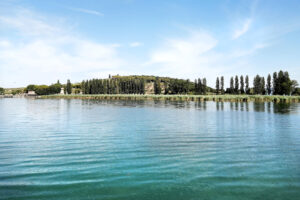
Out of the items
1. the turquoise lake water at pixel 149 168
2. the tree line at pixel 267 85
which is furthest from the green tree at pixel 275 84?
the turquoise lake water at pixel 149 168

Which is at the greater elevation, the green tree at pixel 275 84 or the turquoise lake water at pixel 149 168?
the green tree at pixel 275 84

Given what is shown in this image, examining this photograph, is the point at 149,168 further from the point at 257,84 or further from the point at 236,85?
the point at 236,85

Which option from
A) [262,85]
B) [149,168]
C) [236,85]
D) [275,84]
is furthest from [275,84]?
[149,168]

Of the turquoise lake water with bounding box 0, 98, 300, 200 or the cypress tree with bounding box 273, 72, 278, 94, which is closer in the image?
the turquoise lake water with bounding box 0, 98, 300, 200

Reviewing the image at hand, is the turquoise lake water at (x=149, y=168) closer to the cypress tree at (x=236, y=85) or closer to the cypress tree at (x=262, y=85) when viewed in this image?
the cypress tree at (x=262, y=85)

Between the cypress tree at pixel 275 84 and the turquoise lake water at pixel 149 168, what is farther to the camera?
the cypress tree at pixel 275 84

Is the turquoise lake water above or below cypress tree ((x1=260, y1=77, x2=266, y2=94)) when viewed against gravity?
below

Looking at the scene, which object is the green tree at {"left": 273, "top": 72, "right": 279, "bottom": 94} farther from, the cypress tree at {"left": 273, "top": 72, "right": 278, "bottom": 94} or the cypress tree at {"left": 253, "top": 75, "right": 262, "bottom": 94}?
the cypress tree at {"left": 253, "top": 75, "right": 262, "bottom": 94}

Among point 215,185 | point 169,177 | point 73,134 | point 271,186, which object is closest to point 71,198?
point 169,177

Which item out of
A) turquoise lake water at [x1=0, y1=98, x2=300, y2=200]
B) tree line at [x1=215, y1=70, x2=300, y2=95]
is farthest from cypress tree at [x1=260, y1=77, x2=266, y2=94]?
turquoise lake water at [x1=0, y1=98, x2=300, y2=200]

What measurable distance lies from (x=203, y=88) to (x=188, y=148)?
142348mm

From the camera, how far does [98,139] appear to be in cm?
1752

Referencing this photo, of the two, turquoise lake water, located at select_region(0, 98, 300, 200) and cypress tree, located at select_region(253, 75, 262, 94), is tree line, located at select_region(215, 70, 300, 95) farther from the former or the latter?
turquoise lake water, located at select_region(0, 98, 300, 200)

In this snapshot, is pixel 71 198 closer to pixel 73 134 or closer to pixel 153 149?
pixel 153 149
